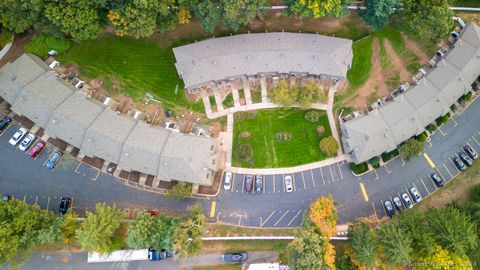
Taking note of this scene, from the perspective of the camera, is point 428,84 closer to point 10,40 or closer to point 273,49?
point 273,49

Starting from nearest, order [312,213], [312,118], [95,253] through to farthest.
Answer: [312,213] → [95,253] → [312,118]

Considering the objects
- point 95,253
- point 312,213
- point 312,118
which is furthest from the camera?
point 312,118

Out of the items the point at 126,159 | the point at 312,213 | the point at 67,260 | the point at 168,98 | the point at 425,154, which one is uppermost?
the point at 168,98

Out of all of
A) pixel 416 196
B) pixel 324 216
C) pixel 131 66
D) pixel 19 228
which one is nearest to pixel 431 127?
pixel 416 196

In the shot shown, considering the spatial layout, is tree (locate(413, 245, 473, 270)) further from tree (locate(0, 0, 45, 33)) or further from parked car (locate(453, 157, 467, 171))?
tree (locate(0, 0, 45, 33))

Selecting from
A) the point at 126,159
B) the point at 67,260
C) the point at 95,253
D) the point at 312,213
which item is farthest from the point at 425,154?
the point at 67,260

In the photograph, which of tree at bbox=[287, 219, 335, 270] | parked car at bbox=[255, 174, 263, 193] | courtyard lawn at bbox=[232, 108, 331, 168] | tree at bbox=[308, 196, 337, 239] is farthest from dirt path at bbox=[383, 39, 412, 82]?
tree at bbox=[287, 219, 335, 270]
